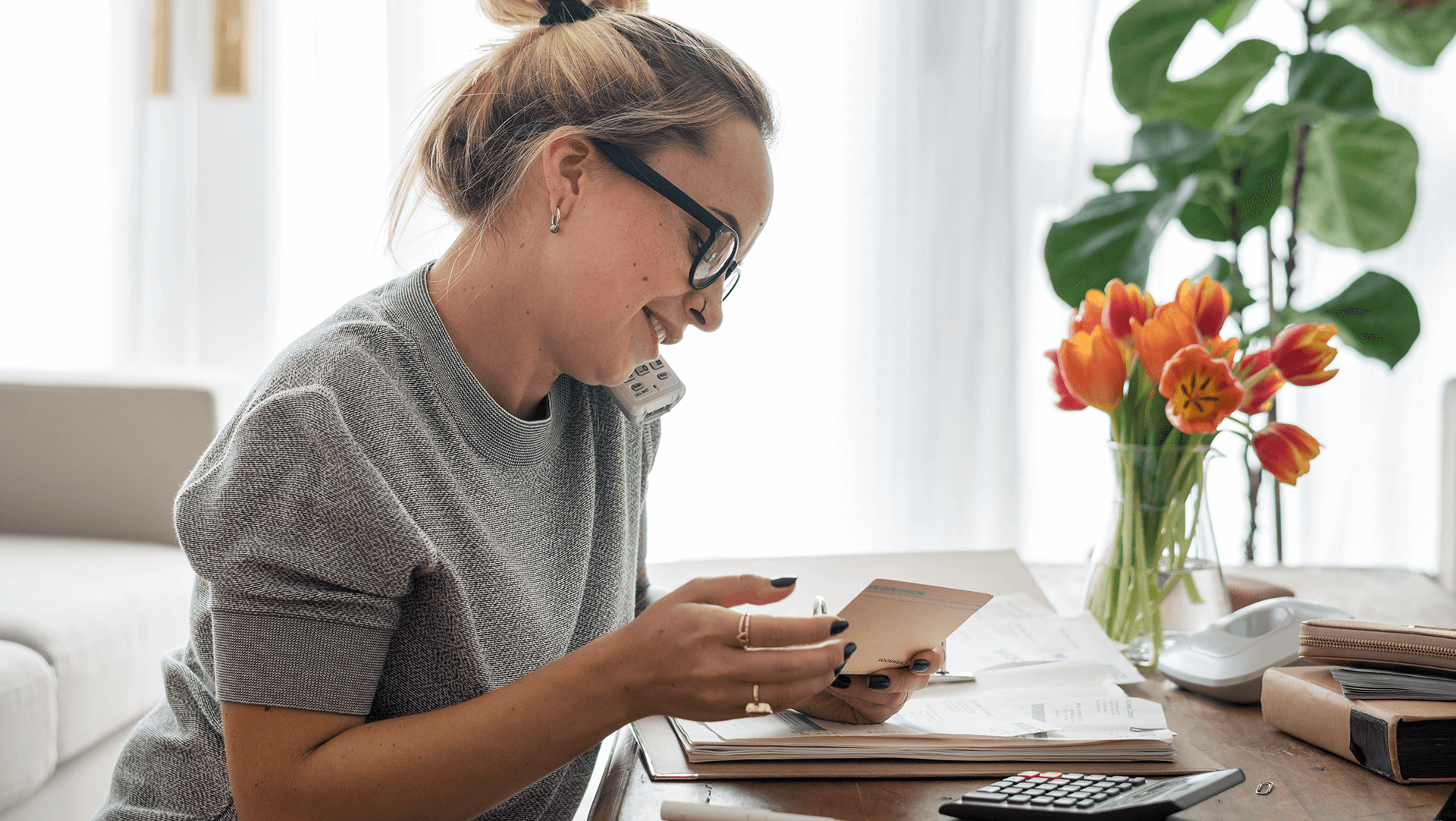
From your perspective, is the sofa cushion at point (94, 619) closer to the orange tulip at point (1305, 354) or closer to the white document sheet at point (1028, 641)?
the white document sheet at point (1028, 641)

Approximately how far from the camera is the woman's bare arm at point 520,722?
25.1 inches

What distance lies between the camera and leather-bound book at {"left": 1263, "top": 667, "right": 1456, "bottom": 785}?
2.19 ft

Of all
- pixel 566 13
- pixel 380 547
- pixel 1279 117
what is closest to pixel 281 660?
pixel 380 547

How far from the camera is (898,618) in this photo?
0.70 metres

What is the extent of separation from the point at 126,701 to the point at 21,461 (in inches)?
23.8

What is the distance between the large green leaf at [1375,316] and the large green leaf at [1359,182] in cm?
16

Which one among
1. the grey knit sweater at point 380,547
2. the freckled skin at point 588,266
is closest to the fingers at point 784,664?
the grey knit sweater at point 380,547

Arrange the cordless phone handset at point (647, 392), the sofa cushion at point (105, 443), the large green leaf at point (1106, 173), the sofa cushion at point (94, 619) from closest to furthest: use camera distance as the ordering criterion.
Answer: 1. the cordless phone handset at point (647, 392)
2. the sofa cushion at point (94, 619)
3. the sofa cushion at point (105, 443)
4. the large green leaf at point (1106, 173)

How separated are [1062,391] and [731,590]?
1.59 feet

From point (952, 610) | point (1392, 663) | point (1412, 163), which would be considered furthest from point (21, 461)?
point (1412, 163)

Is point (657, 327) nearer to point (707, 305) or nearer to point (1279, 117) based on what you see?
Result: point (707, 305)

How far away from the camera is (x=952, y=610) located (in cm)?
70

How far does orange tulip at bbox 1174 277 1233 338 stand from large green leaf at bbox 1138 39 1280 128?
1.24 metres

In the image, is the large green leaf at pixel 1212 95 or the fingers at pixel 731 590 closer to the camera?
the fingers at pixel 731 590
